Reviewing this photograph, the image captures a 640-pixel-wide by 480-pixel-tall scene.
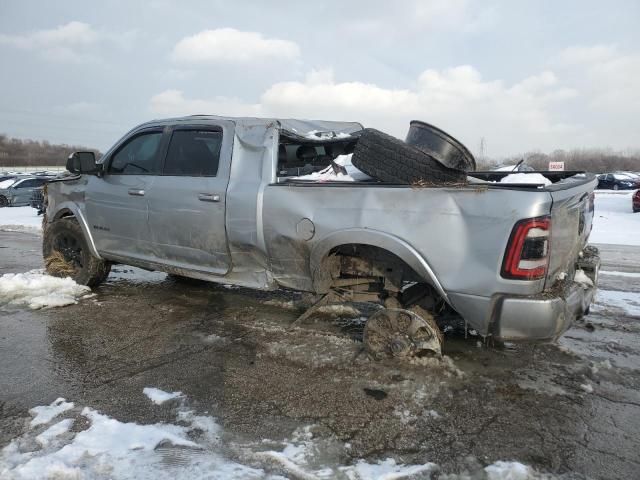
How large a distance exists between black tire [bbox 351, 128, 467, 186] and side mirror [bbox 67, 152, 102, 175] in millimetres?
3095

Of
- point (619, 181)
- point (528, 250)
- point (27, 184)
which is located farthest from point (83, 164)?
point (619, 181)

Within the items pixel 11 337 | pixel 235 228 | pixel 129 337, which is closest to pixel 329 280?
pixel 235 228

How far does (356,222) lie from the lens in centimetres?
354

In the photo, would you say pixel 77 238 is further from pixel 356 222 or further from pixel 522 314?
pixel 522 314

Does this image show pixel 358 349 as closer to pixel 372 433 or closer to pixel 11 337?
pixel 372 433

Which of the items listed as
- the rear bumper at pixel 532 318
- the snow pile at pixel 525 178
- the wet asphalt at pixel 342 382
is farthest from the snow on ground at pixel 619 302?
the rear bumper at pixel 532 318

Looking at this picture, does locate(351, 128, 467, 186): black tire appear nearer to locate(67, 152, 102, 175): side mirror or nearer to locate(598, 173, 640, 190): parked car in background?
locate(67, 152, 102, 175): side mirror

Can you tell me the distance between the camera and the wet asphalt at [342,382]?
2.69 metres

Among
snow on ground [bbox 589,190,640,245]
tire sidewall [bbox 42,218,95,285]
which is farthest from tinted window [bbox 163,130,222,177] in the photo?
snow on ground [bbox 589,190,640,245]

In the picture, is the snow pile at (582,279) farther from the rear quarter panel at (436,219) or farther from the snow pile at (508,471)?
the snow pile at (508,471)

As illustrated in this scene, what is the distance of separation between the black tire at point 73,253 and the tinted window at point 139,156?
40.0 inches

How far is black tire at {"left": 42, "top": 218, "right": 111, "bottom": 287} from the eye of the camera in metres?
5.64

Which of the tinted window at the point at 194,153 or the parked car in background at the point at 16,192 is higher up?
the tinted window at the point at 194,153

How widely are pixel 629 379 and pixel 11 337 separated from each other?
198 inches
